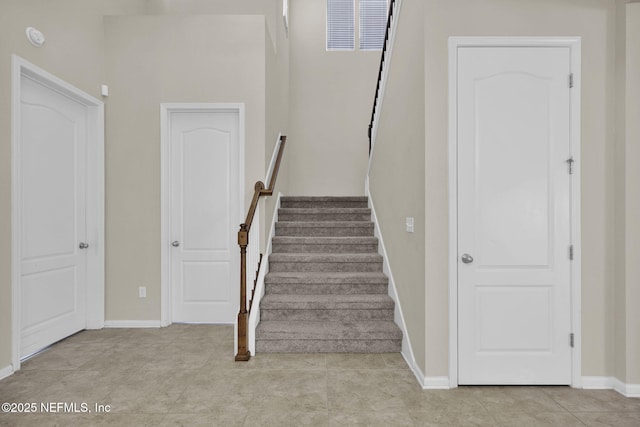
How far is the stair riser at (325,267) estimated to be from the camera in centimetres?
376

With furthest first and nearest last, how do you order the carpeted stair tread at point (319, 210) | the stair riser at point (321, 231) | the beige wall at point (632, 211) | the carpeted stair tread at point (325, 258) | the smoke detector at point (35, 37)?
the carpeted stair tread at point (319, 210) < the stair riser at point (321, 231) < the carpeted stair tread at point (325, 258) < the smoke detector at point (35, 37) < the beige wall at point (632, 211)

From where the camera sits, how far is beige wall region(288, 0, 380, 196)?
236 inches

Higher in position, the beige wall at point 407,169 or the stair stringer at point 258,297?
the beige wall at point 407,169

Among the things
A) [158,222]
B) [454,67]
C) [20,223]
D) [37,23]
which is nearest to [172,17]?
[37,23]

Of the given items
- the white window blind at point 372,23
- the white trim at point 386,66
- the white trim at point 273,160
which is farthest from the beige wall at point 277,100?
the white window blind at point 372,23

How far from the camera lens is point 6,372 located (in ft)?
8.77

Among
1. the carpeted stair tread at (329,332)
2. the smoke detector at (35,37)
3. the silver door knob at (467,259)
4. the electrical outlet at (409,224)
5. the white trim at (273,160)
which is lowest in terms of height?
the carpeted stair tread at (329,332)

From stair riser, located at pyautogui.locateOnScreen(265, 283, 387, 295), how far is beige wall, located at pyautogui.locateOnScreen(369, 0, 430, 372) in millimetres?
295

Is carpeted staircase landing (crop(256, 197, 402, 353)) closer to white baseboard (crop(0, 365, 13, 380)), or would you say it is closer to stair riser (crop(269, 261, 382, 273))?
stair riser (crop(269, 261, 382, 273))

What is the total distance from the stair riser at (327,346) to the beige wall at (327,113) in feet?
10.5

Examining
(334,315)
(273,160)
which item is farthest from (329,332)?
(273,160)

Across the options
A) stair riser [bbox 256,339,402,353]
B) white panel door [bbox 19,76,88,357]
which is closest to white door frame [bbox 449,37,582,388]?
stair riser [bbox 256,339,402,353]

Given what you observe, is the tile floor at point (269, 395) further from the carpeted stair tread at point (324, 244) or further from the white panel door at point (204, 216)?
the carpeted stair tread at point (324, 244)

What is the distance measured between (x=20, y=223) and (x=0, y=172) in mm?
419
